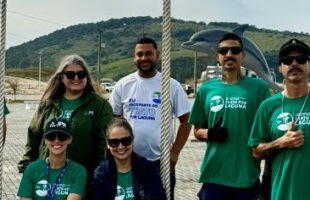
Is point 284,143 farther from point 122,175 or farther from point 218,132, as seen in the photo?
point 122,175

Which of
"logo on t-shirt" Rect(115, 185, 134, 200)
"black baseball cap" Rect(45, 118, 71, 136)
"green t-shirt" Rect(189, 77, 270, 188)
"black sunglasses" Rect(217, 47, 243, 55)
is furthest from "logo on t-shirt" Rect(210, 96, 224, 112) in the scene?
"black baseball cap" Rect(45, 118, 71, 136)

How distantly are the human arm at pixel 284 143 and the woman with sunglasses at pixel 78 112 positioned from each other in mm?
1452

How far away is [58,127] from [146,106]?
1011 mm

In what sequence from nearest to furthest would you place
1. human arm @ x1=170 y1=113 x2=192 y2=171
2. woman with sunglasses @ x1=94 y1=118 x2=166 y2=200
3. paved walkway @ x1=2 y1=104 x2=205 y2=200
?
woman with sunglasses @ x1=94 y1=118 x2=166 y2=200 → human arm @ x1=170 y1=113 x2=192 y2=171 → paved walkway @ x1=2 y1=104 x2=205 y2=200

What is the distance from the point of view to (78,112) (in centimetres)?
451

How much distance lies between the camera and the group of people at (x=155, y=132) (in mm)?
3615

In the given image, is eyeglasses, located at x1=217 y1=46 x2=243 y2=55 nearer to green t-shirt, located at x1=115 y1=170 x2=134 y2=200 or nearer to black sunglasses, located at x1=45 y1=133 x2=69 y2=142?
green t-shirt, located at x1=115 y1=170 x2=134 y2=200

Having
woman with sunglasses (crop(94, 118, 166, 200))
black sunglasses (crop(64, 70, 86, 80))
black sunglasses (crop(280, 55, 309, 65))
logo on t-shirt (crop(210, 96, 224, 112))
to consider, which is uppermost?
black sunglasses (crop(280, 55, 309, 65))

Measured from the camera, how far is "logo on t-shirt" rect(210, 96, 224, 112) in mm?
4102

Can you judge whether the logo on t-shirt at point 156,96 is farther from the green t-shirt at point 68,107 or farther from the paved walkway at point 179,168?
the paved walkway at point 179,168

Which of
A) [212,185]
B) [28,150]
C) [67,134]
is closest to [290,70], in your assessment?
[212,185]

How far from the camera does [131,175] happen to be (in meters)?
4.21

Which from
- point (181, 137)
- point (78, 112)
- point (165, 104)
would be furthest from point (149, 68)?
point (78, 112)

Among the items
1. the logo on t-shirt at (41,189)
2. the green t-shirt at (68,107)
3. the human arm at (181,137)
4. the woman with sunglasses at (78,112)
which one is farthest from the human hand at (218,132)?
the logo on t-shirt at (41,189)
